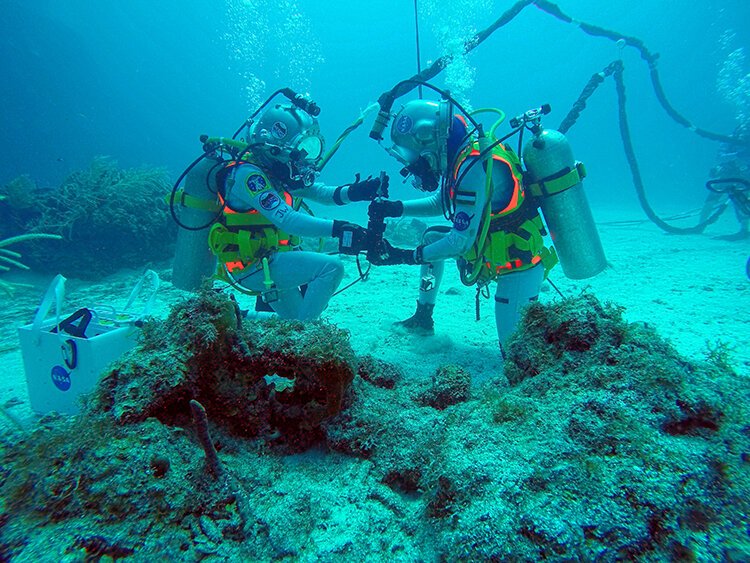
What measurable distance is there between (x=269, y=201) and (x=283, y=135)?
2.85ft

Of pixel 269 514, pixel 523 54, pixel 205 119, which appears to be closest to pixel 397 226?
pixel 269 514

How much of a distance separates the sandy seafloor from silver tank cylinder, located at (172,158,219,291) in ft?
1.00

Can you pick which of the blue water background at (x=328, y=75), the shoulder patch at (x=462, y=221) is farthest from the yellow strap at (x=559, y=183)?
the blue water background at (x=328, y=75)

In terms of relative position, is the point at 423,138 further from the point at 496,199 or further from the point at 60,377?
the point at 60,377

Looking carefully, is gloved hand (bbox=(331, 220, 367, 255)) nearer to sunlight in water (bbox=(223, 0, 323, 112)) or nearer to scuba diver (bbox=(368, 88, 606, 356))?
scuba diver (bbox=(368, 88, 606, 356))

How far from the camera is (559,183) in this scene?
4176 millimetres

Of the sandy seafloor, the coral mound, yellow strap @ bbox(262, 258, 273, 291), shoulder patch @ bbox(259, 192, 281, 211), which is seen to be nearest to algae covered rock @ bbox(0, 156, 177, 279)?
the sandy seafloor

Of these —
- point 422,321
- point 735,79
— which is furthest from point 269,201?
point 735,79

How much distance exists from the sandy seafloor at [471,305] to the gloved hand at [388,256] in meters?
1.09

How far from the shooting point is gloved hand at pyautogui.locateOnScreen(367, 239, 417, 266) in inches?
162

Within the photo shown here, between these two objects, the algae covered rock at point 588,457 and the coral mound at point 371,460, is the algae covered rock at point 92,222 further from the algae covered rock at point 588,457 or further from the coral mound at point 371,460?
the algae covered rock at point 588,457

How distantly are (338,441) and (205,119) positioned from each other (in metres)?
80.9

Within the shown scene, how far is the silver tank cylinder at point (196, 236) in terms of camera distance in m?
4.50

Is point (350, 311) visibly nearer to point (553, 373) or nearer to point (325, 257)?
point (325, 257)
